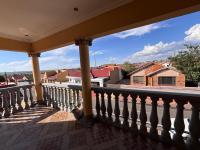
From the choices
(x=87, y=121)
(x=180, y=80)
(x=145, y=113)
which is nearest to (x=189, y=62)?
(x=180, y=80)

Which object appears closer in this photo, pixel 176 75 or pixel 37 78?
pixel 37 78

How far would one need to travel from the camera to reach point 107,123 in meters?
3.37

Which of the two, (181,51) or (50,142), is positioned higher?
(181,51)

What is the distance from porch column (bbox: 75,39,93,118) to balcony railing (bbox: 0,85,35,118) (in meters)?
2.26

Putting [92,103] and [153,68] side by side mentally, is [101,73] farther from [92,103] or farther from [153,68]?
[92,103]

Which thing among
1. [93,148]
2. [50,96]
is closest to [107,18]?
[93,148]

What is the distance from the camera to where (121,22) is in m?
2.63

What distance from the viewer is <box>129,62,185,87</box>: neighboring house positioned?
605 inches

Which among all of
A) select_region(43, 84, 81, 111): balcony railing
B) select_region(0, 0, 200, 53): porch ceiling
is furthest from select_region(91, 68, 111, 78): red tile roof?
select_region(0, 0, 200, 53): porch ceiling

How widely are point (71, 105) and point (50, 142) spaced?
1.57 m

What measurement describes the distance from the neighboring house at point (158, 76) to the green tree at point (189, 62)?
0.75 metres

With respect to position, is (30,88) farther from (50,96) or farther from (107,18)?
(107,18)

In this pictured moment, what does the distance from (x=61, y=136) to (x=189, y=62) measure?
16.4 metres

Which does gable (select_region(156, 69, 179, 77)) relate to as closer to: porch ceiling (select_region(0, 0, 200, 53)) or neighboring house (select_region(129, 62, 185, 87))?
neighboring house (select_region(129, 62, 185, 87))
